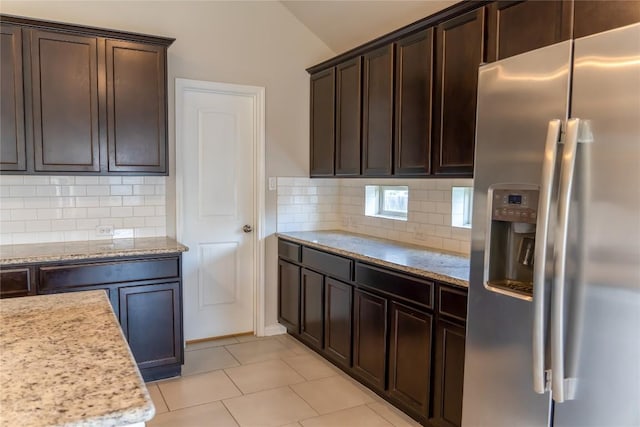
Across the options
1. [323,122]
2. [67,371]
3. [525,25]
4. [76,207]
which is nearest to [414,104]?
[525,25]

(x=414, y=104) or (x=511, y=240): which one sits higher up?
(x=414, y=104)

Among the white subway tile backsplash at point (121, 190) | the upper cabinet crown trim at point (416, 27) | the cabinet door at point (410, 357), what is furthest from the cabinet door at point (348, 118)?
the white subway tile backsplash at point (121, 190)

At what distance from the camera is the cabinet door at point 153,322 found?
3.17m

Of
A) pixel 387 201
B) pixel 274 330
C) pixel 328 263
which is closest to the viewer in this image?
pixel 328 263

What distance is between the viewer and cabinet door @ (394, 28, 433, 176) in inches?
112

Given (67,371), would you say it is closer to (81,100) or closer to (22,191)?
(81,100)

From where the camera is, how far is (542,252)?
1485mm

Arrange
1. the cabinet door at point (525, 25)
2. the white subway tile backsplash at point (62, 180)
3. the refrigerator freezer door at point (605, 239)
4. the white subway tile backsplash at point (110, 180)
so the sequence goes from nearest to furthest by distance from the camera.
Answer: the refrigerator freezer door at point (605, 239) < the cabinet door at point (525, 25) < the white subway tile backsplash at point (62, 180) < the white subway tile backsplash at point (110, 180)

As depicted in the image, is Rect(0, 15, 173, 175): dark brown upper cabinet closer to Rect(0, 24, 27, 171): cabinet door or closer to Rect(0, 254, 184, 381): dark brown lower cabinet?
Rect(0, 24, 27, 171): cabinet door

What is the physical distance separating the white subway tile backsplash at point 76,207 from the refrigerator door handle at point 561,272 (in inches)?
122

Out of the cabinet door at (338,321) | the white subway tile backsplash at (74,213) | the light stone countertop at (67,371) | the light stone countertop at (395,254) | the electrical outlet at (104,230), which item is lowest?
the cabinet door at (338,321)

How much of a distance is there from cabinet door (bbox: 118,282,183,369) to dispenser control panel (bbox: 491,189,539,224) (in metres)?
2.36

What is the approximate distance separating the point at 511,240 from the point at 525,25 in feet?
3.51

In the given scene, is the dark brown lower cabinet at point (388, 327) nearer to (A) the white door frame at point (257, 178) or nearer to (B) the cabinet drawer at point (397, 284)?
(B) the cabinet drawer at point (397, 284)
